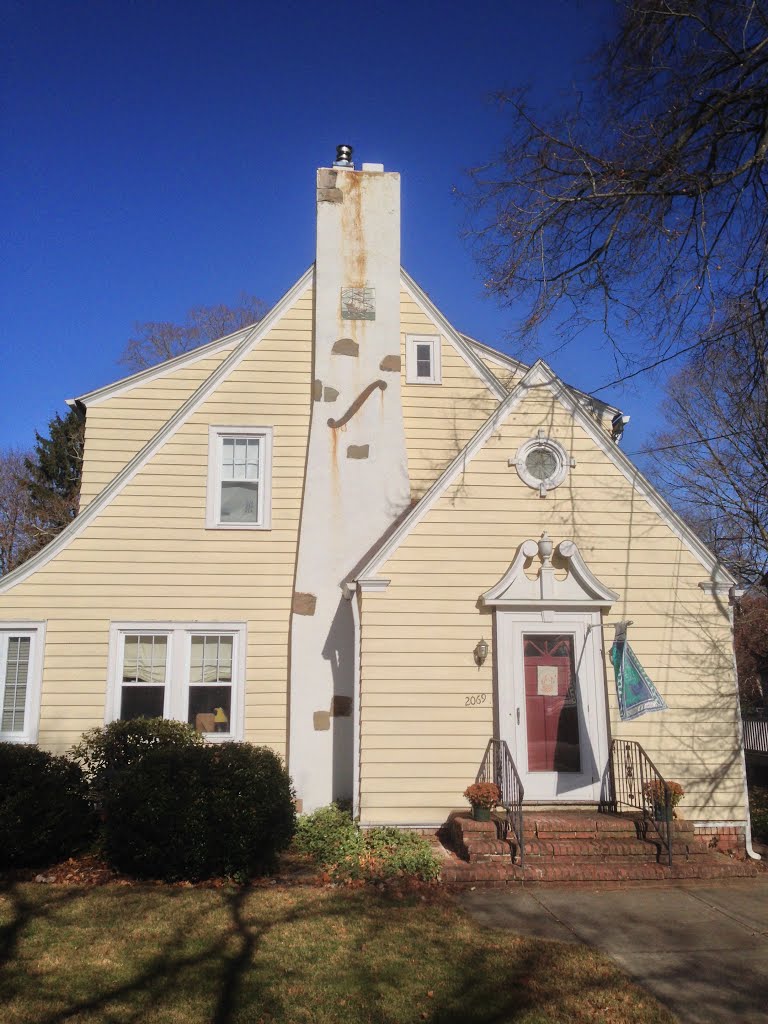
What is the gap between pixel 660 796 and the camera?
351 inches

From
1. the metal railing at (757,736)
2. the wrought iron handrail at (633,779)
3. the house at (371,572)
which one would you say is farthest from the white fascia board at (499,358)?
the metal railing at (757,736)

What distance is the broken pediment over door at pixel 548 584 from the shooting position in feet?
32.6

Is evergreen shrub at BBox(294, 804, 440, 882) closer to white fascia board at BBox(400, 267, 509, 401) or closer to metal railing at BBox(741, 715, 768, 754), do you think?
white fascia board at BBox(400, 267, 509, 401)

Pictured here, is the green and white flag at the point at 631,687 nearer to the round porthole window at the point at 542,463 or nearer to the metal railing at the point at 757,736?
the round porthole window at the point at 542,463

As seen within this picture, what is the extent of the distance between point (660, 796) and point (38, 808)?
6.74m

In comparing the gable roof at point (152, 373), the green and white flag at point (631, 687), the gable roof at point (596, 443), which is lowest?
the green and white flag at point (631, 687)

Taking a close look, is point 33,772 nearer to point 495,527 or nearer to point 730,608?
point 495,527

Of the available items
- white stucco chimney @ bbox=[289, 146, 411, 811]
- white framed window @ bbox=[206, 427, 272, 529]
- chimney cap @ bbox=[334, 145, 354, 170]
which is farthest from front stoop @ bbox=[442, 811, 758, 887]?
chimney cap @ bbox=[334, 145, 354, 170]

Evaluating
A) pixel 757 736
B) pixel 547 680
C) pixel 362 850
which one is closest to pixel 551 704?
pixel 547 680

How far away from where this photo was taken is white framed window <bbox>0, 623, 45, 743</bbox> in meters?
10.8

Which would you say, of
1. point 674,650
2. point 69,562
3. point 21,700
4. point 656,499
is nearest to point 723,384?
point 656,499

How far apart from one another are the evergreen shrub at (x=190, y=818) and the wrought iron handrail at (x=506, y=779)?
2.54 meters

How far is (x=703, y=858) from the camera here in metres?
8.67

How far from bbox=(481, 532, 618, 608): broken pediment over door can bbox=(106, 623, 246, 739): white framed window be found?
3.88 m
